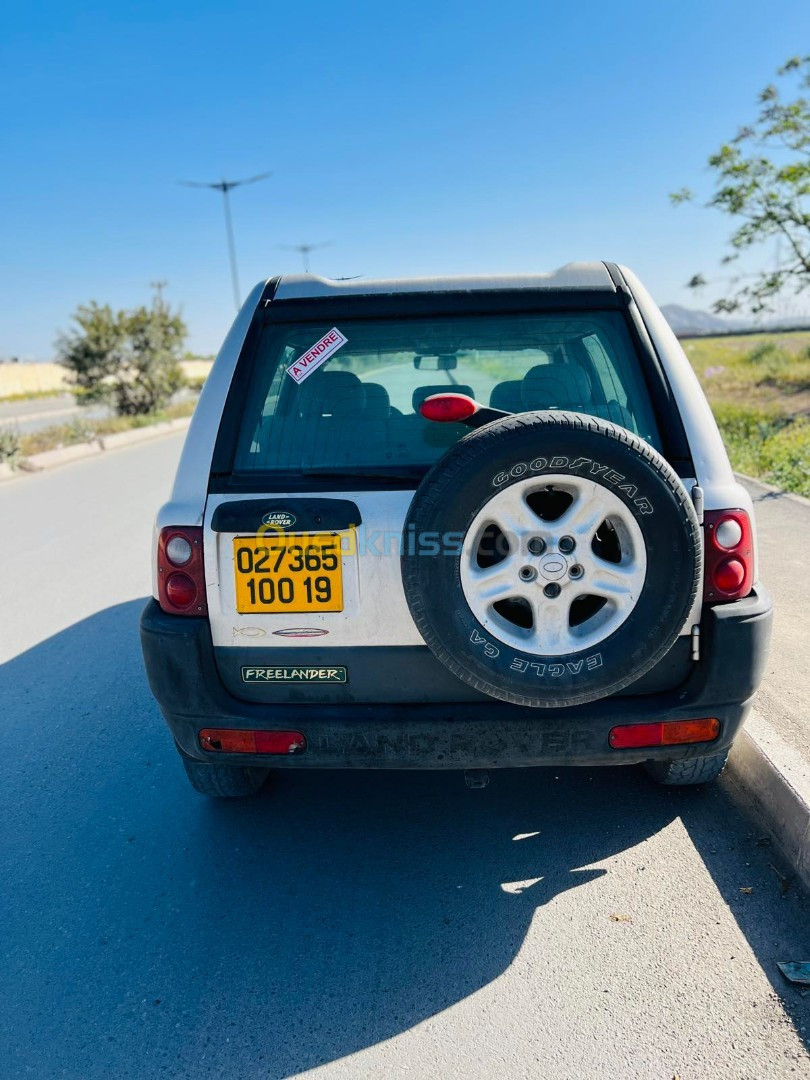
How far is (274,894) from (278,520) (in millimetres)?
1267

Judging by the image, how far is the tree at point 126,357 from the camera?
24219 millimetres

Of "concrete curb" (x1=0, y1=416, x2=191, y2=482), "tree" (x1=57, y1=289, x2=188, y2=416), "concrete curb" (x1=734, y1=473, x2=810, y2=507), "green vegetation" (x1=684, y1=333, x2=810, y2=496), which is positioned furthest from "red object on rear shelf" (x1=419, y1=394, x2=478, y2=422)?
"tree" (x1=57, y1=289, x2=188, y2=416)

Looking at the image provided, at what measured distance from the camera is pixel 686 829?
3012mm

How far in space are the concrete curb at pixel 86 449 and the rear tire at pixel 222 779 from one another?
10.5 meters

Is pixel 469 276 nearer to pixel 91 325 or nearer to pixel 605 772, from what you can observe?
pixel 605 772

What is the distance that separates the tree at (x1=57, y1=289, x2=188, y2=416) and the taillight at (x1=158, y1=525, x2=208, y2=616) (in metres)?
23.7

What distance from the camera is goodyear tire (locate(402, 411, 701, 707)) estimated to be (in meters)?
2.28

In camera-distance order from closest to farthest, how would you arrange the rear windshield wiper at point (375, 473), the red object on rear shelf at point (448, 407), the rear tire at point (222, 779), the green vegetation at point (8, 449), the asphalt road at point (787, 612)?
the red object on rear shelf at point (448, 407), the rear windshield wiper at point (375, 473), the rear tire at point (222, 779), the asphalt road at point (787, 612), the green vegetation at point (8, 449)

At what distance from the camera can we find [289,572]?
8.28 ft

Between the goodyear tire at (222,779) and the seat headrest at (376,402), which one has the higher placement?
the seat headrest at (376,402)

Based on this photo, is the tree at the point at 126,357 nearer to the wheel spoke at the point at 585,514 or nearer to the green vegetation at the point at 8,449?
the green vegetation at the point at 8,449

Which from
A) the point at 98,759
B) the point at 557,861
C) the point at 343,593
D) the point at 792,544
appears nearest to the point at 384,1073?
the point at 557,861

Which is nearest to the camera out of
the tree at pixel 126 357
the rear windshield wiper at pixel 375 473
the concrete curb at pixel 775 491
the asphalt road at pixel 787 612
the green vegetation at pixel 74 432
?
the rear windshield wiper at pixel 375 473

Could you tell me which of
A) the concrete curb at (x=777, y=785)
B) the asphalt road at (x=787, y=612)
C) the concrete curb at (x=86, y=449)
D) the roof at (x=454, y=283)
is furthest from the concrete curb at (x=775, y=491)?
the concrete curb at (x=86, y=449)
